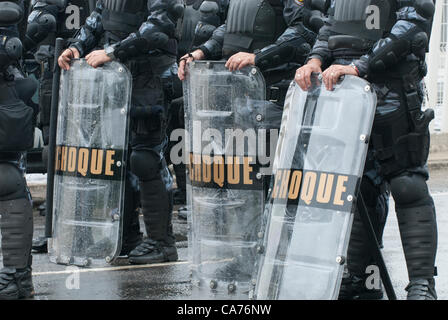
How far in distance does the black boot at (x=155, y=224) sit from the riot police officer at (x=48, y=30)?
0.95m

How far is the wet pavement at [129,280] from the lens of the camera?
5.99 metres

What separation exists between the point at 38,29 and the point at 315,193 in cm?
328

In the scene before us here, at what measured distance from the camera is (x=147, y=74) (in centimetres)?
→ 676

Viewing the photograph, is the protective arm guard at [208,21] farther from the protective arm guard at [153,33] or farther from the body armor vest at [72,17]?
the body armor vest at [72,17]

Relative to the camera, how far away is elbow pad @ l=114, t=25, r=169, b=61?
649cm

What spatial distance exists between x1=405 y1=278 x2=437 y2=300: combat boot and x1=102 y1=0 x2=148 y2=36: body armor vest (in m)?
2.70

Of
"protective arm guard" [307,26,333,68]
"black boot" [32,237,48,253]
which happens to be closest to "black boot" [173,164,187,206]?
"black boot" [32,237,48,253]

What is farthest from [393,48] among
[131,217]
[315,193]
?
[131,217]

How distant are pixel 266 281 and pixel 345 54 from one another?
1.29 metres

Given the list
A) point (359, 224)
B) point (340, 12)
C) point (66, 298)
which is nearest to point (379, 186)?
point (359, 224)

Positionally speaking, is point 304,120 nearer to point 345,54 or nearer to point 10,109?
point 345,54

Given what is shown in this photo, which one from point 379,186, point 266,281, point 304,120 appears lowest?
point 266,281

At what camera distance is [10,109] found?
5621mm

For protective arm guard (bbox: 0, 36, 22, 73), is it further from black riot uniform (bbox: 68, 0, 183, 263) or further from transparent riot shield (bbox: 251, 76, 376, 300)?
transparent riot shield (bbox: 251, 76, 376, 300)
